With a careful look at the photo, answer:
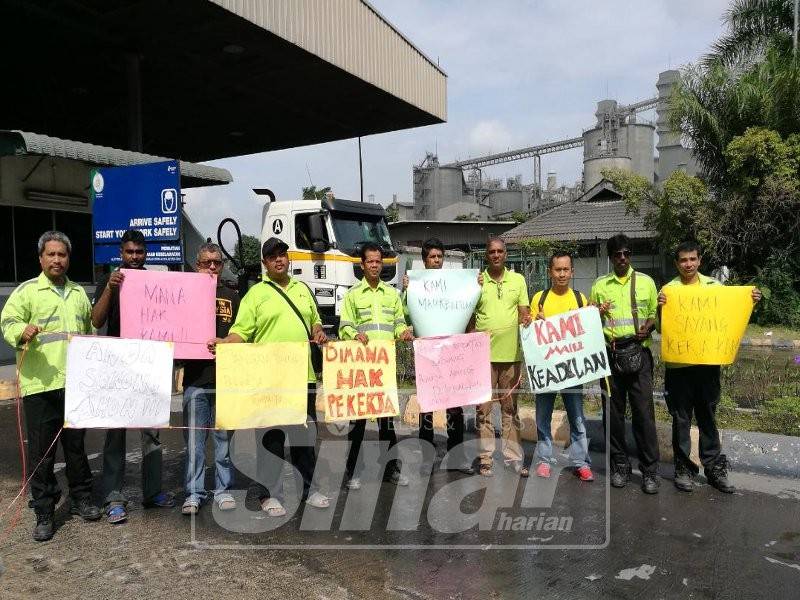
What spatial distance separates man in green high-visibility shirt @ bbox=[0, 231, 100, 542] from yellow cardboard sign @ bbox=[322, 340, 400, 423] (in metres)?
1.79

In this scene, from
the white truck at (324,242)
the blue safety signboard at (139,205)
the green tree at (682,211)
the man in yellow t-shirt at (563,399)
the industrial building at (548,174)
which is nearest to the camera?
the man in yellow t-shirt at (563,399)

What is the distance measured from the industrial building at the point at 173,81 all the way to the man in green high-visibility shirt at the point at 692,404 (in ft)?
27.2

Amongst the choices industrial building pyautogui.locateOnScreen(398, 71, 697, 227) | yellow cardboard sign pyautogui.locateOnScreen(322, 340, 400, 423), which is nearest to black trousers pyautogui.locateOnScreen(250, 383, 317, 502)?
yellow cardboard sign pyautogui.locateOnScreen(322, 340, 400, 423)

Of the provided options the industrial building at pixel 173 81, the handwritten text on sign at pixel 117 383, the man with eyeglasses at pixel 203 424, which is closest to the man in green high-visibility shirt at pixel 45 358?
the handwritten text on sign at pixel 117 383

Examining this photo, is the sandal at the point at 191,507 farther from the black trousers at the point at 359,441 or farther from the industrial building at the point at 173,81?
the industrial building at the point at 173,81

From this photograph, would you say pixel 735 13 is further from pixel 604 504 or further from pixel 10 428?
pixel 10 428

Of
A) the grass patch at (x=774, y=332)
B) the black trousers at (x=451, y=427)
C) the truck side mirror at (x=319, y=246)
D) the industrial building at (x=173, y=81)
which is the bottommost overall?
the grass patch at (x=774, y=332)

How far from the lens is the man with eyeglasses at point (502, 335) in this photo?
502cm

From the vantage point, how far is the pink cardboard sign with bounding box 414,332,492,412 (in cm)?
476

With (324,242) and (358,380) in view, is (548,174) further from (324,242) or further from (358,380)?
(358,380)

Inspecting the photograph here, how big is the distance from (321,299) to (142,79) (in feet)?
23.0

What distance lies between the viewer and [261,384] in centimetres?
422

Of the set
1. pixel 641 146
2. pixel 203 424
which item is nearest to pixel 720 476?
pixel 203 424

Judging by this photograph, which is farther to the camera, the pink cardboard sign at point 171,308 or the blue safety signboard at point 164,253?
the blue safety signboard at point 164,253
